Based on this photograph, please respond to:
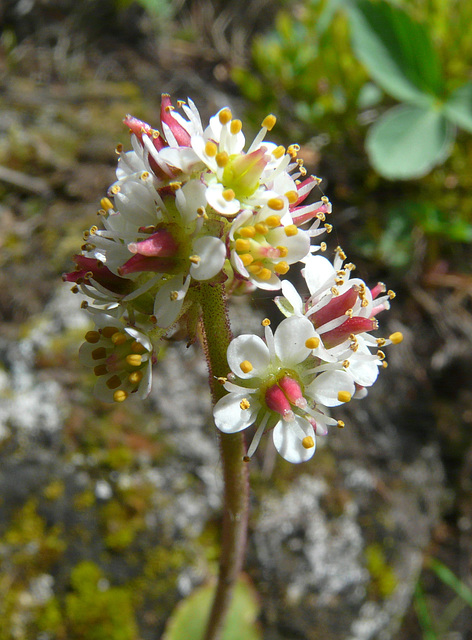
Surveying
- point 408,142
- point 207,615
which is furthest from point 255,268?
point 408,142

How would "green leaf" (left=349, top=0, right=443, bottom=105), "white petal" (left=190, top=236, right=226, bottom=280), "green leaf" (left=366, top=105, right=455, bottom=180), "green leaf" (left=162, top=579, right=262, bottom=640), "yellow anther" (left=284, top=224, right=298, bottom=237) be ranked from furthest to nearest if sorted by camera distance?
1. "green leaf" (left=349, top=0, right=443, bottom=105)
2. "green leaf" (left=366, top=105, right=455, bottom=180)
3. "green leaf" (left=162, top=579, right=262, bottom=640)
4. "yellow anther" (left=284, top=224, right=298, bottom=237)
5. "white petal" (left=190, top=236, right=226, bottom=280)

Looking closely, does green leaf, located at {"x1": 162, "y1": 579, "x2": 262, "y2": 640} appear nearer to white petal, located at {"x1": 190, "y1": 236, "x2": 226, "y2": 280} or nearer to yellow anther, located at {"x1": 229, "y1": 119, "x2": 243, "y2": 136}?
white petal, located at {"x1": 190, "y1": 236, "x2": 226, "y2": 280}

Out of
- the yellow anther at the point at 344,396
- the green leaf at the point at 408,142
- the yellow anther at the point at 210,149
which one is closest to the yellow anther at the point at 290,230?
the yellow anther at the point at 210,149

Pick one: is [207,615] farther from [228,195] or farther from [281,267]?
[228,195]

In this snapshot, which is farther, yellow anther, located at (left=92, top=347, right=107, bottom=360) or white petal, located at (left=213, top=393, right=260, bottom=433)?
yellow anther, located at (left=92, top=347, right=107, bottom=360)

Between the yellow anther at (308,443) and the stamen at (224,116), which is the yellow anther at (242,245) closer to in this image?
the stamen at (224,116)

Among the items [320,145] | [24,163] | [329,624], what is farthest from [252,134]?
[329,624]

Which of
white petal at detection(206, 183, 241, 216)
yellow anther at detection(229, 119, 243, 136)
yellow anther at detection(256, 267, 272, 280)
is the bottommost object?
yellow anther at detection(256, 267, 272, 280)

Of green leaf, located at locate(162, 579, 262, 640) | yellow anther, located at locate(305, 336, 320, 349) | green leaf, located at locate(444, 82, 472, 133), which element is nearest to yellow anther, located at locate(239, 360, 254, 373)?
yellow anther, located at locate(305, 336, 320, 349)
